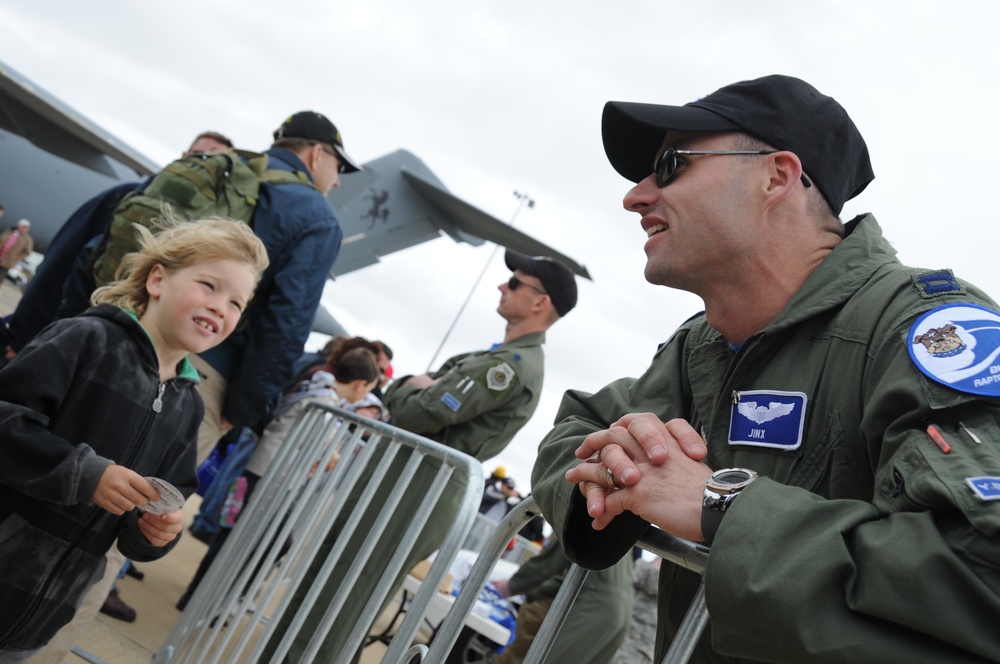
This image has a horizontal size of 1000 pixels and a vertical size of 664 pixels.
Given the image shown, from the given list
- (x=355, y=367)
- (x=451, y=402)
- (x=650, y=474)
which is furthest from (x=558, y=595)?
(x=355, y=367)

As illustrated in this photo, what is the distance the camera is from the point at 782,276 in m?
1.61

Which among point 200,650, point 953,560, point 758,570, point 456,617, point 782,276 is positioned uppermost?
point 782,276

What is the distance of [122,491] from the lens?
2045 millimetres

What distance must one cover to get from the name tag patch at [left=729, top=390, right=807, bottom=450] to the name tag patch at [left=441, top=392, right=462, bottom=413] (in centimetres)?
237

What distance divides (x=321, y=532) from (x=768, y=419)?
5.85 feet

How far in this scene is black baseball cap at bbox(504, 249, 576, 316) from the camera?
429cm

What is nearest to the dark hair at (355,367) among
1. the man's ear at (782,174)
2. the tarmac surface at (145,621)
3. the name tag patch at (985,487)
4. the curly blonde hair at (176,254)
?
the tarmac surface at (145,621)

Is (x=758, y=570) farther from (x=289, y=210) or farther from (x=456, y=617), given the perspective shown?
(x=289, y=210)

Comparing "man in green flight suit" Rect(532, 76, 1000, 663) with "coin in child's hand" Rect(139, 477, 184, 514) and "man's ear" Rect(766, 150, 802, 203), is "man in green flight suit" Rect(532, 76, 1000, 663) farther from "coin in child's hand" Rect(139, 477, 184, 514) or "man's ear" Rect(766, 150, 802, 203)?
"coin in child's hand" Rect(139, 477, 184, 514)

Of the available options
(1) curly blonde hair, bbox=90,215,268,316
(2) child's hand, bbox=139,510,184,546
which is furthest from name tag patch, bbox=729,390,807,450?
(1) curly blonde hair, bbox=90,215,268,316

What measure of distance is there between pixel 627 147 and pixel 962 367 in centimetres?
103

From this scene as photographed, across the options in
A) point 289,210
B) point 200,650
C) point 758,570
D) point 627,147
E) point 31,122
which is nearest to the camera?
point 758,570

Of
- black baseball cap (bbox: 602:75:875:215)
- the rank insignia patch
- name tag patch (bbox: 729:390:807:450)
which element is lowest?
name tag patch (bbox: 729:390:807:450)

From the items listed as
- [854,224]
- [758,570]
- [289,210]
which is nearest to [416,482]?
[289,210]
